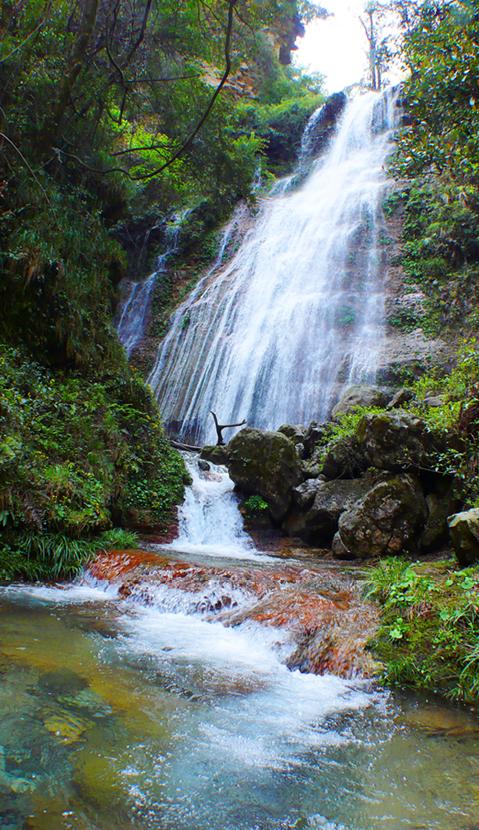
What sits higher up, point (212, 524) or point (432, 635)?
point (432, 635)

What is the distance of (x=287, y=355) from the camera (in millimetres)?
16094

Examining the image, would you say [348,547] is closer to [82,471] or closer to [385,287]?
[82,471]

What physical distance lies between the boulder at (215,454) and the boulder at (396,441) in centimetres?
508

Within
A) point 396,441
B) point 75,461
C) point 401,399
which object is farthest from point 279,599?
point 401,399

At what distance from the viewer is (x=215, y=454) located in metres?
12.8

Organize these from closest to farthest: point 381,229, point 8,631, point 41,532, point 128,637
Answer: point 8,631 < point 128,637 < point 41,532 < point 381,229

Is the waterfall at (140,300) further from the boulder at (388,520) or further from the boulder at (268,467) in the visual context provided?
the boulder at (388,520)

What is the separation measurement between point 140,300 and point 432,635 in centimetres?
2013

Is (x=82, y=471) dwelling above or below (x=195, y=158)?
below

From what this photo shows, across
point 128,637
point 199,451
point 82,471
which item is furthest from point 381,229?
point 128,637

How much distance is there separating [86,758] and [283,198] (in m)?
24.6

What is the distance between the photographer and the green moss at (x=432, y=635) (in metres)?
3.65

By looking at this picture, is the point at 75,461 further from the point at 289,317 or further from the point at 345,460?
the point at 289,317

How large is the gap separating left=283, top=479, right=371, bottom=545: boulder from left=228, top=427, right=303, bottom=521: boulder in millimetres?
279
